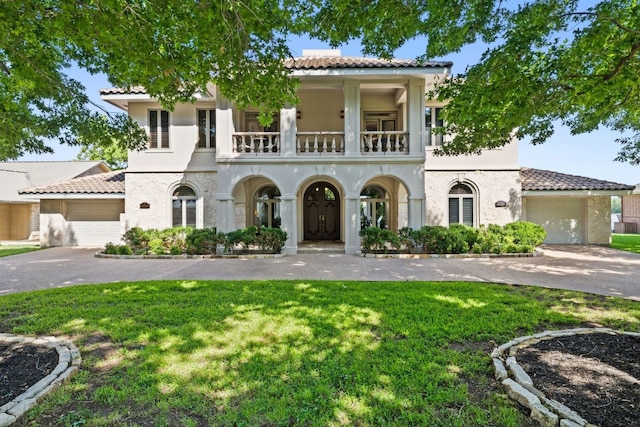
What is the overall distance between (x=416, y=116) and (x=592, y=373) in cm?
1101

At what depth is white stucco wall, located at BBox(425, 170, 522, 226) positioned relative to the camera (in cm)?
1446

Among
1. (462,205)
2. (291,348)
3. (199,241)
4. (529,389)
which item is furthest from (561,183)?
(199,241)

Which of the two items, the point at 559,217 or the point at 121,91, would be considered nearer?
the point at 121,91

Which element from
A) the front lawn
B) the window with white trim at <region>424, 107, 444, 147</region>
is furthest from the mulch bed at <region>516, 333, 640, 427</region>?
the front lawn

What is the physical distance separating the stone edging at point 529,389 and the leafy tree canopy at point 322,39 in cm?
320

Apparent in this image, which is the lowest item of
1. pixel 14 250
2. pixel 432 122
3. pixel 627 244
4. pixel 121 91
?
pixel 14 250

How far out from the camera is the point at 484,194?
14555mm

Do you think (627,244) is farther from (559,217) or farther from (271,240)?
(271,240)

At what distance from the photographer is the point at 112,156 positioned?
34.3 metres

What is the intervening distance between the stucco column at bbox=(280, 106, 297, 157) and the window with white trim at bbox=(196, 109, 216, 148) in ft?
12.9

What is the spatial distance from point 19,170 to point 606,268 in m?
37.9

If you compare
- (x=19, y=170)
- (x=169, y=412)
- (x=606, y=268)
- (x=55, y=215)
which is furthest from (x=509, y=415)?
(x=19, y=170)

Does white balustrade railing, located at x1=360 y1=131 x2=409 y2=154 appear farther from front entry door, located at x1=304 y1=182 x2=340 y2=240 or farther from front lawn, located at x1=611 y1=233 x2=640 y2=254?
front lawn, located at x1=611 y1=233 x2=640 y2=254

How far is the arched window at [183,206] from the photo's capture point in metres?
14.6
